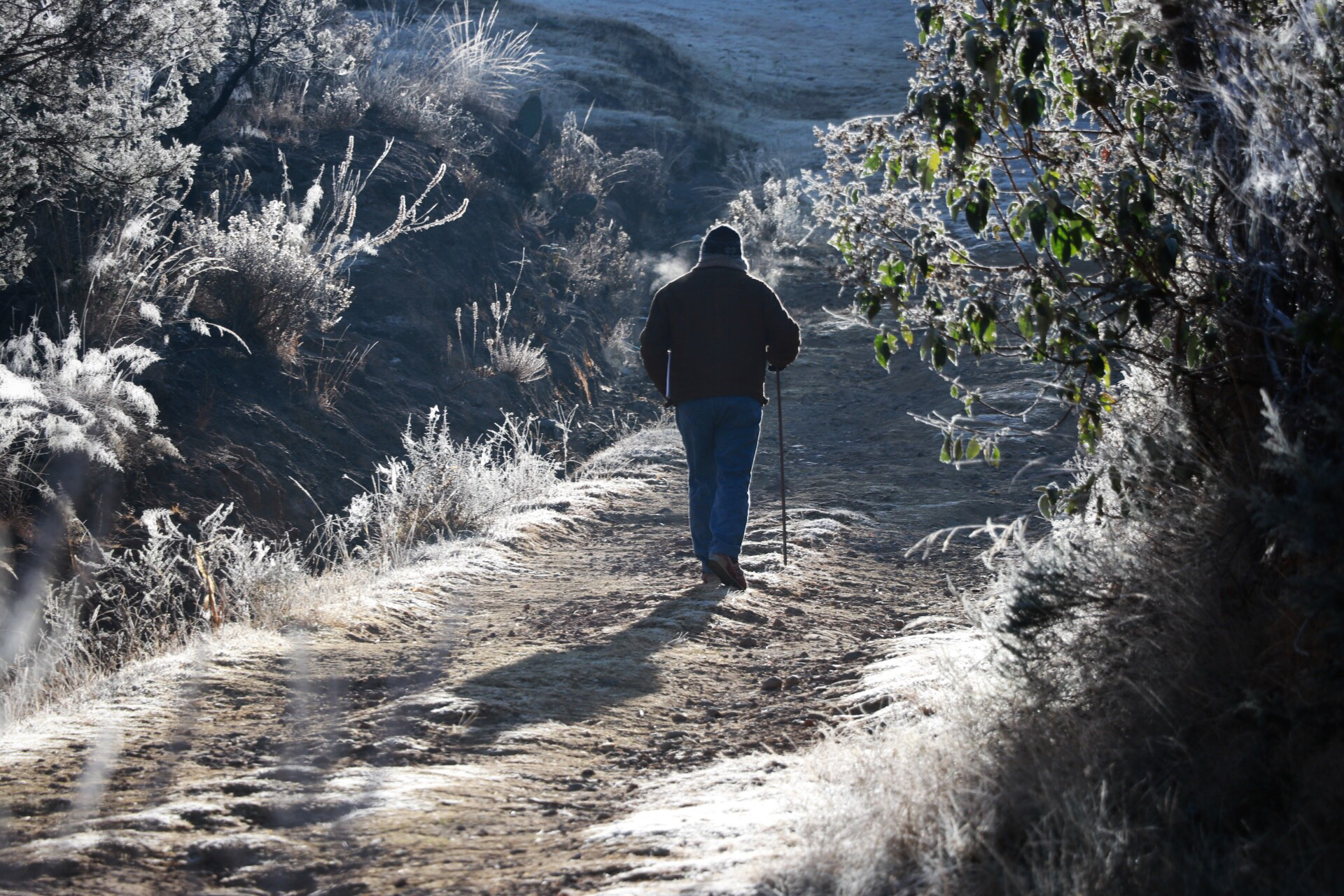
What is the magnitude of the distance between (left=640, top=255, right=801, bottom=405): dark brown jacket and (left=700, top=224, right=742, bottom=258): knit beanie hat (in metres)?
0.06

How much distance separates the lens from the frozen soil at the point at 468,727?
2686 mm

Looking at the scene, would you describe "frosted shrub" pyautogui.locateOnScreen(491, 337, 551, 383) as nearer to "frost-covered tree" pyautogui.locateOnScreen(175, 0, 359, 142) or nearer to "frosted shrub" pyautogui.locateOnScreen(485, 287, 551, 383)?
"frosted shrub" pyautogui.locateOnScreen(485, 287, 551, 383)

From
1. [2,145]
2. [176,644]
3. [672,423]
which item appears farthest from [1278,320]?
[672,423]

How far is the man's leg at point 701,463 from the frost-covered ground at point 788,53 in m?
21.0

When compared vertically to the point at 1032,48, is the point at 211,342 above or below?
below

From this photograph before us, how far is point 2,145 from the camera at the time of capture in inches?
290

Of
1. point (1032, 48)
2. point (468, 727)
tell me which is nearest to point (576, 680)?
point (468, 727)

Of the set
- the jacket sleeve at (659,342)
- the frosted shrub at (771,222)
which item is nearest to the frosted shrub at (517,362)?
the jacket sleeve at (659,342)

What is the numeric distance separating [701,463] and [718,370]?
53cm

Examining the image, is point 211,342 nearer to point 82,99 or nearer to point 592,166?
point 82,99

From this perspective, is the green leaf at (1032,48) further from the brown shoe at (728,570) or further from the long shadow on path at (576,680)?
the brown shoe at (728,570)

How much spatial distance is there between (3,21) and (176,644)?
16.0 ft

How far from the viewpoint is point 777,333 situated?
6.23 meters

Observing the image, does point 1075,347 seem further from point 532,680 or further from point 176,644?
point 176,644
